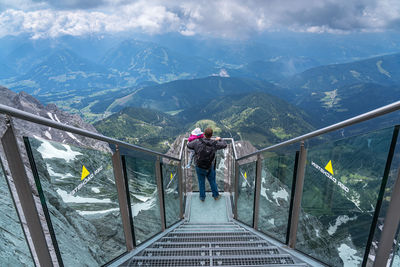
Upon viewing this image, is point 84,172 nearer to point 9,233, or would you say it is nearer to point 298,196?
point 9,233

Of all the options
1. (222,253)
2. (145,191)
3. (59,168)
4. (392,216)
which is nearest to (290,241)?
(222,253)

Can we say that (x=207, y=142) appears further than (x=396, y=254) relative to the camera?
Yes

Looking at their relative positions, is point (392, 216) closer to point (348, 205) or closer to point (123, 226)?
point (348, 205)

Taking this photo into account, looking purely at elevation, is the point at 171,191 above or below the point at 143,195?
below

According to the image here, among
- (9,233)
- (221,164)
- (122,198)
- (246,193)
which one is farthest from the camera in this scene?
(221,164)

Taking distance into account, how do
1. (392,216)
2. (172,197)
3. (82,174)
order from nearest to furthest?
(392,216) < (82,174) < (172,197)

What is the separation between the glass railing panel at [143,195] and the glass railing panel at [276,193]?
67.3 inches

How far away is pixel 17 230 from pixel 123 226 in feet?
4.23

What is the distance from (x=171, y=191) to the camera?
4559mm

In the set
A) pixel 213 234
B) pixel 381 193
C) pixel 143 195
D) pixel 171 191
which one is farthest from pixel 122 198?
pixel 381 193

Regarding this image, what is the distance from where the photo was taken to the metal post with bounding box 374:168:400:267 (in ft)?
4.60

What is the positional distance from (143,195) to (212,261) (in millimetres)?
1239

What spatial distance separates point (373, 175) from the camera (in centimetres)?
160

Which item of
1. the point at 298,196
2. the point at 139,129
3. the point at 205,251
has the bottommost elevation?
the point at 139,129
